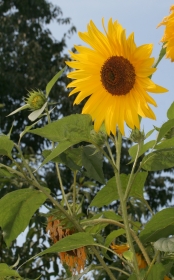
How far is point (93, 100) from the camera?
783mm

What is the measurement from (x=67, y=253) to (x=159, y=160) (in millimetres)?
184

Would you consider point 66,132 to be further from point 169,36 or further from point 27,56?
point 27,56

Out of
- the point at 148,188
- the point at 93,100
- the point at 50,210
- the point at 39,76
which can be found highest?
the point at 39,76

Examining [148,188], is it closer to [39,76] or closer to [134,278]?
[39,76]

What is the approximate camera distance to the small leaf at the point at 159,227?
0.69 meters

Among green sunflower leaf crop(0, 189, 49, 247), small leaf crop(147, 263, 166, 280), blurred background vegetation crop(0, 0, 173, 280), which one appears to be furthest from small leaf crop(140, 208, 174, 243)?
blurred background vegetation crop(0, 0, 173, 280)

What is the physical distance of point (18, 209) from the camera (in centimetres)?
78

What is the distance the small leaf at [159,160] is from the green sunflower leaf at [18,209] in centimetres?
14

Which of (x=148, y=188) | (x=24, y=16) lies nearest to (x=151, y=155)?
(x=148, y=188)

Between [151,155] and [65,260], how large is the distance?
20cm

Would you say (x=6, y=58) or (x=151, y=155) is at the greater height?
(x=6, y=58)

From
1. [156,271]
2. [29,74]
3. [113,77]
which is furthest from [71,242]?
[29,74]

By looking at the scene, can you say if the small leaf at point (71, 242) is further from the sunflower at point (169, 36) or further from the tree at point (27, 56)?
the tree at point (27, 56)

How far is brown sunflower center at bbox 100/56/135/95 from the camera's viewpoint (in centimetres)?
78
